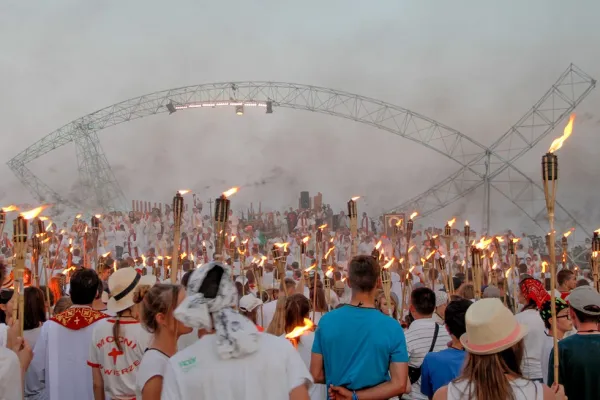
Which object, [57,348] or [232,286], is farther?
[57,348]

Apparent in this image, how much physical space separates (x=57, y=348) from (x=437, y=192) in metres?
22.6

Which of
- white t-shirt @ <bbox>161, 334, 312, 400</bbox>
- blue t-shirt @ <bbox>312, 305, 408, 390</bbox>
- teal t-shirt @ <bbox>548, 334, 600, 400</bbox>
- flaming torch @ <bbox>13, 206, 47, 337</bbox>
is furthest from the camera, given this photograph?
flaming torch @ <bbox>13, 206, 47, 337</bbox>

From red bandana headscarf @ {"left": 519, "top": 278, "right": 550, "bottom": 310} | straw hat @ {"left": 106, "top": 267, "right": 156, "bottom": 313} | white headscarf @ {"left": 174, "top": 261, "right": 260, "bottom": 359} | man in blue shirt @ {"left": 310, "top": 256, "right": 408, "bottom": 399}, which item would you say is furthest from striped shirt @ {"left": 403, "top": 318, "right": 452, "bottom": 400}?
white headscarf @ {"left": 174, "top": 261, "right": 260, "bottom": 359}

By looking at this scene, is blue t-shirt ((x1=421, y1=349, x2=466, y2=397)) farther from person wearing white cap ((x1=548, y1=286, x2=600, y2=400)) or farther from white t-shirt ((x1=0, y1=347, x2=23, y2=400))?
white t-shirt ((x1=0, y1=347, x2=23, y2=400))

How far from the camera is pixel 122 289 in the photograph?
4.36m

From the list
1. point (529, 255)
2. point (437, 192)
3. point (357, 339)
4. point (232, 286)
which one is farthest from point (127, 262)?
point (437, 192)

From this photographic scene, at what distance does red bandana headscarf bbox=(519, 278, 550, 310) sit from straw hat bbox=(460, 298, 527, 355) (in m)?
3.06

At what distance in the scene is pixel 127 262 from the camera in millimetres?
11539

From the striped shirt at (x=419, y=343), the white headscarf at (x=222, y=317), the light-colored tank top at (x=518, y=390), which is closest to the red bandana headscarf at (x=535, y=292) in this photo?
the striped shirt at (x=419, y=343)

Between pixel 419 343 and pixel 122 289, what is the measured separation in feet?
7.01

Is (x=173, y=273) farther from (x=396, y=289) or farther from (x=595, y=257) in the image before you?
(x=396, y=289)

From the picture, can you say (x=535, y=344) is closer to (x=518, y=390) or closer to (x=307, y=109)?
(x=518, y=390)

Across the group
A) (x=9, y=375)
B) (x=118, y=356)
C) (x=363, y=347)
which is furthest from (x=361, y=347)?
(x=9, y=375)

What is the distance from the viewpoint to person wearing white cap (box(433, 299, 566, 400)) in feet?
8.87
